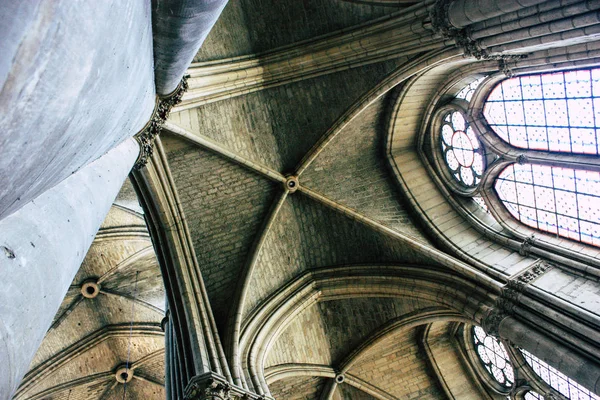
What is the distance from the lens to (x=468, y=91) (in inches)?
432

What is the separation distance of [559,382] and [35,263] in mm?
11004

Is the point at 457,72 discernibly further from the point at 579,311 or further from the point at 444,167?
the point at 579,311

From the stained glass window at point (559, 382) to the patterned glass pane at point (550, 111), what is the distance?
431cm

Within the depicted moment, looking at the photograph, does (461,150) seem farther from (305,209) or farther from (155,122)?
(155,122)

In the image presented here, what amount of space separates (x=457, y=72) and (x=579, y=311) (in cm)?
523

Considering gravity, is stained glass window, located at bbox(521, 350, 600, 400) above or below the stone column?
above

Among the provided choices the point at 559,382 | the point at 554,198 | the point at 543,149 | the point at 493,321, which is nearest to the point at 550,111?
the point at 543,149

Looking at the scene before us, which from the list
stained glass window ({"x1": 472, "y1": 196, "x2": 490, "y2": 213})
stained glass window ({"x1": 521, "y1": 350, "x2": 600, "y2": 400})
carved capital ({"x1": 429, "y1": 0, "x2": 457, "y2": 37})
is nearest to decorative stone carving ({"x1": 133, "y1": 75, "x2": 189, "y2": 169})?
carved capital ({"x1": 429, "y1": 0, "x2": 457, "y2": 37})

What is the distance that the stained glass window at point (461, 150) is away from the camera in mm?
11055

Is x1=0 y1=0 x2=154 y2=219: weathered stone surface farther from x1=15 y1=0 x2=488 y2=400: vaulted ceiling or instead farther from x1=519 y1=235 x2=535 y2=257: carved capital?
x1=519 y1=235 x2=535 y2=257: carved capital

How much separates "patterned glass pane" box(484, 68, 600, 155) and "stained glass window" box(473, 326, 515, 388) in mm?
4761

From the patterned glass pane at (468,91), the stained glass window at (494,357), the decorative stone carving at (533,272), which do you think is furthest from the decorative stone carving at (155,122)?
the stained glass window at (494,357)

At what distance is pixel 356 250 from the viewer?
1147 cm

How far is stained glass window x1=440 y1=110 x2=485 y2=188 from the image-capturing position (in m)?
11.1
